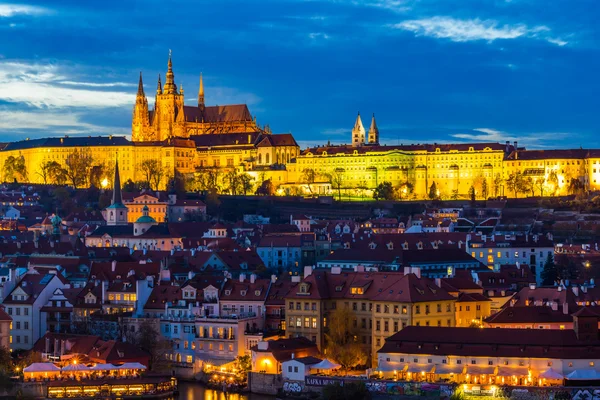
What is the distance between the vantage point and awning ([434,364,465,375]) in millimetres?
48125

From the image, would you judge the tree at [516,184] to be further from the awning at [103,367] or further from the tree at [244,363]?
the awning at [103,367]

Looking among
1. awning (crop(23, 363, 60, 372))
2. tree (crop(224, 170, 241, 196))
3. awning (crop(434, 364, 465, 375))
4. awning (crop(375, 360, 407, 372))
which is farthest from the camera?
tree (crop(224, 170, 241, 196))

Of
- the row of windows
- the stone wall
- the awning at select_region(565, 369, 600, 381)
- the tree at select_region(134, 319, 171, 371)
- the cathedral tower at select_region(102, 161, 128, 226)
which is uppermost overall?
the cathedral tower at select_region(102, 161, 128, 226)

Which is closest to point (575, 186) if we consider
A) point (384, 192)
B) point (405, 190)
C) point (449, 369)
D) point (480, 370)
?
point (384, 192)

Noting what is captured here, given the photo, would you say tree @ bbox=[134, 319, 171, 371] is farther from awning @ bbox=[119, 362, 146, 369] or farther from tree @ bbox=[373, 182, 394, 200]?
tree @ bbox=[373, 182, 394, 200]

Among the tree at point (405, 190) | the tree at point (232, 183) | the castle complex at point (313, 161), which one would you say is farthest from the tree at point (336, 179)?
the tree at point (232, 183)

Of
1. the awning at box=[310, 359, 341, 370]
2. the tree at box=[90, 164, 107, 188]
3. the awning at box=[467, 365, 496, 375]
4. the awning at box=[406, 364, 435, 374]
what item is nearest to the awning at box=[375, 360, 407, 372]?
the awning at box=[406, 364, 435, 374]

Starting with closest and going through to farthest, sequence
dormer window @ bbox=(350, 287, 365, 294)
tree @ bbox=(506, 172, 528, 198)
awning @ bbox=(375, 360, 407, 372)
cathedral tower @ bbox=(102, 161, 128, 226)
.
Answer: awning @ bbox=(375, 360, 407, 372) → dormer window @ bbox=(350, 287, 365, 294) → cathedral tower @ bbox=(102, 161, 128, 226) → tree @ bbox=(506, 172, 528, 198)

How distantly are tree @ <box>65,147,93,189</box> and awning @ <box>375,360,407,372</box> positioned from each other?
123083 millimetres

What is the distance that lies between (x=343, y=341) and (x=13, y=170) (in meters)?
143

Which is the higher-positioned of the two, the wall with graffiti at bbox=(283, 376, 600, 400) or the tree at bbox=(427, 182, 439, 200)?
the tree at bbox=(427, 182, 439, 200)

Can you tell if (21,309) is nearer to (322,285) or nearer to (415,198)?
(322,285)

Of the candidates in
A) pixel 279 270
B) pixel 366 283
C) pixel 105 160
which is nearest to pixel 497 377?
pixel 366 283

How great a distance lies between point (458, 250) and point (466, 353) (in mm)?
27381
